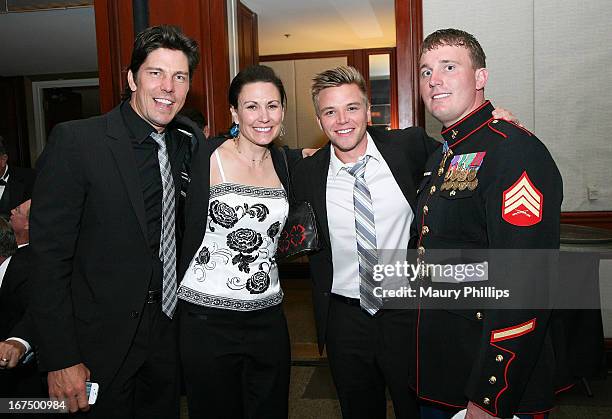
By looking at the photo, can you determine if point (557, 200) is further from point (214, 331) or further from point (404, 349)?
point (214, 331)

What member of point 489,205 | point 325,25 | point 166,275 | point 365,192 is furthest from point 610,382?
point 325,25

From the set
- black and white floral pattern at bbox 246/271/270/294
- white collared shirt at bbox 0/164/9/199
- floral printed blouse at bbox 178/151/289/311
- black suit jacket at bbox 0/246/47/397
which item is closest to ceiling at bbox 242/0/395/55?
white collared shirt at bbox 0/164/9/199

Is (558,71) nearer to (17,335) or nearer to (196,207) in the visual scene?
(196,207)

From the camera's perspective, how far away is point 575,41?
360cm

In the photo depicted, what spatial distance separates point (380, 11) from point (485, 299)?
4.81 metres

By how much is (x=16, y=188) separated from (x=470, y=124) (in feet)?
14.4

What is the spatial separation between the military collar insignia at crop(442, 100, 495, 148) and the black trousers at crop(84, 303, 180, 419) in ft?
3.74

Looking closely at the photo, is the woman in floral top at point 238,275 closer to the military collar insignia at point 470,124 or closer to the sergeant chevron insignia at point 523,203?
the military collar insignia at point 470,124

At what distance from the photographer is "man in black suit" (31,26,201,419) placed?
1.70m

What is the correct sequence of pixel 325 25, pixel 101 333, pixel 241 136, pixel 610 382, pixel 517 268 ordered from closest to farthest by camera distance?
1. pixel 517 268
2. pixel 101 333
3. pixel 241 136
4. pixel 610 382
5. pixel 325 25

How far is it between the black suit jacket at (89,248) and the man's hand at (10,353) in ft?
1.76


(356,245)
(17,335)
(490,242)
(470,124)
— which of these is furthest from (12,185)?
(490,242)

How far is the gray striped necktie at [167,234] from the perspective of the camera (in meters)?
1.86

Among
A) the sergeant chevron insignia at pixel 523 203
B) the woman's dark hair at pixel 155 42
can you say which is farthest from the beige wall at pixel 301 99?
the sergeant chevron insignia at pixel 523 203
